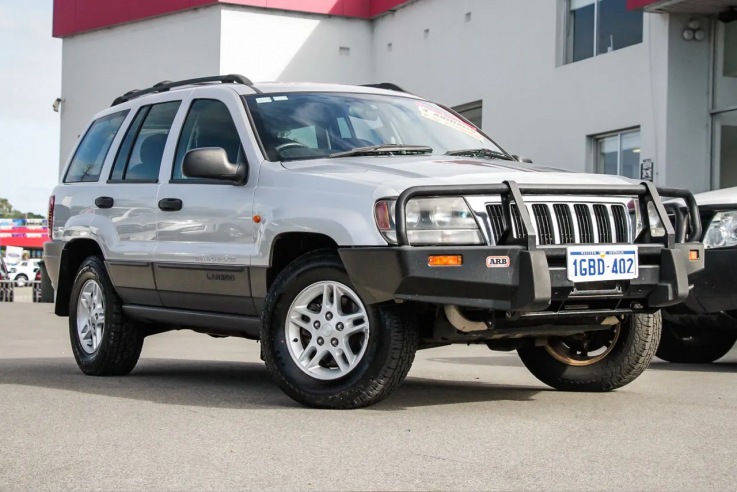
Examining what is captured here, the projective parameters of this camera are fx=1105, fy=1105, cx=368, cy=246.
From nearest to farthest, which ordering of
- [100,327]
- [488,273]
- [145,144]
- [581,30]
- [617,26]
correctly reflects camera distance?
[488,273]
[145,144]
[100,327]
[617,26]
[581,30]

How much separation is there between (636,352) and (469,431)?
1796 mm

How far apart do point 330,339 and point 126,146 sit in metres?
2.90

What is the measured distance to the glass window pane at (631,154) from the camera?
18.8 m

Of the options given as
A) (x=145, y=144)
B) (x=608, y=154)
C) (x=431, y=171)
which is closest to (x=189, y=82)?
(x=145, y=144)

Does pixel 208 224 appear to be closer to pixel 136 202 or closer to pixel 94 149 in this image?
pixel 136 202

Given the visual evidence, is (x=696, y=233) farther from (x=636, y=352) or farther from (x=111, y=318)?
(x=111, y=318)

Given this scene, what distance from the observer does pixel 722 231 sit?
303 inches

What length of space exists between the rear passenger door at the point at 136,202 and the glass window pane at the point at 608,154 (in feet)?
42.7

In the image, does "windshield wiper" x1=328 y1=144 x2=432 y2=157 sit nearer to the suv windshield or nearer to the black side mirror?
the suv windshield

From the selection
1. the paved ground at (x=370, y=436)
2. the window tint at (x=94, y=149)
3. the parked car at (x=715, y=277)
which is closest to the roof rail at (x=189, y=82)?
the window tint at (x=94, y=149)

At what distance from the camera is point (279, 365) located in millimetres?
5840

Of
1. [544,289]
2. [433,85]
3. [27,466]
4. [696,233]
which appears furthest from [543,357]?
[433,85]

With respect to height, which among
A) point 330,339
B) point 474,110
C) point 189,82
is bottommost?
point 330,339

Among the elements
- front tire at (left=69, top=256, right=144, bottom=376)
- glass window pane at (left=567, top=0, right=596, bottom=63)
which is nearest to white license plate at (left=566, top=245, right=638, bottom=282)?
front tire at (left=69, top=256, right=144, bottom=376)
